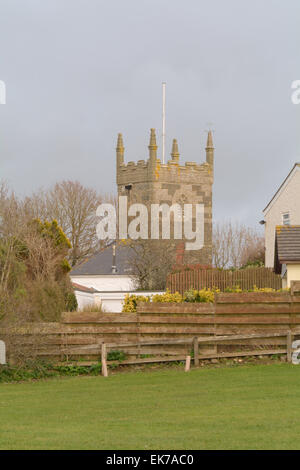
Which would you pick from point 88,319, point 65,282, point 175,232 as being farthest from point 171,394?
point 175,232

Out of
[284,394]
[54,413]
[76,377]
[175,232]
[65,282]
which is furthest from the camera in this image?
[175,232]

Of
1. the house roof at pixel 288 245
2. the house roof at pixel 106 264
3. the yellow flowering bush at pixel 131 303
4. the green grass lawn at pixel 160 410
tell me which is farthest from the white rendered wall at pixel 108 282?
the green grass lawn at pixel 160 410

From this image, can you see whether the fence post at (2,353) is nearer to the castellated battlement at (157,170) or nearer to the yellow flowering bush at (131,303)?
the yellow flowering bush at (131,303)

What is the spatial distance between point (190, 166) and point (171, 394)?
5491 centimetres

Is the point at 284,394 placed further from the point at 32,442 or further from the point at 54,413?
the point at 32,442

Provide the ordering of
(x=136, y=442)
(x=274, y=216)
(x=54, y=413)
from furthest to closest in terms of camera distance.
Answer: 1. (x=274, y=216)
2. (x=54, y=413)
3. (x=136, y=442)

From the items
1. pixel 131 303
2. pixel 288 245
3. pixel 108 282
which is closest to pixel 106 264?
pixel 108 282

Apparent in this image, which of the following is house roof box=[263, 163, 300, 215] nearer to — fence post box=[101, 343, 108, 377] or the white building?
the white building

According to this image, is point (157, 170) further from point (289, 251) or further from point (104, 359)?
point (104, 359)

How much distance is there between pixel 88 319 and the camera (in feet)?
72.6

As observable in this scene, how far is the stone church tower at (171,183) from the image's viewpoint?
220ft

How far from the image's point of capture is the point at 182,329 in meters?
22.0

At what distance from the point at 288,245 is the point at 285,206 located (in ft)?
54.7

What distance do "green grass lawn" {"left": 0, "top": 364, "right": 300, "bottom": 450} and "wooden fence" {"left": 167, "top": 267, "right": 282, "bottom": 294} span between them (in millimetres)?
22239
